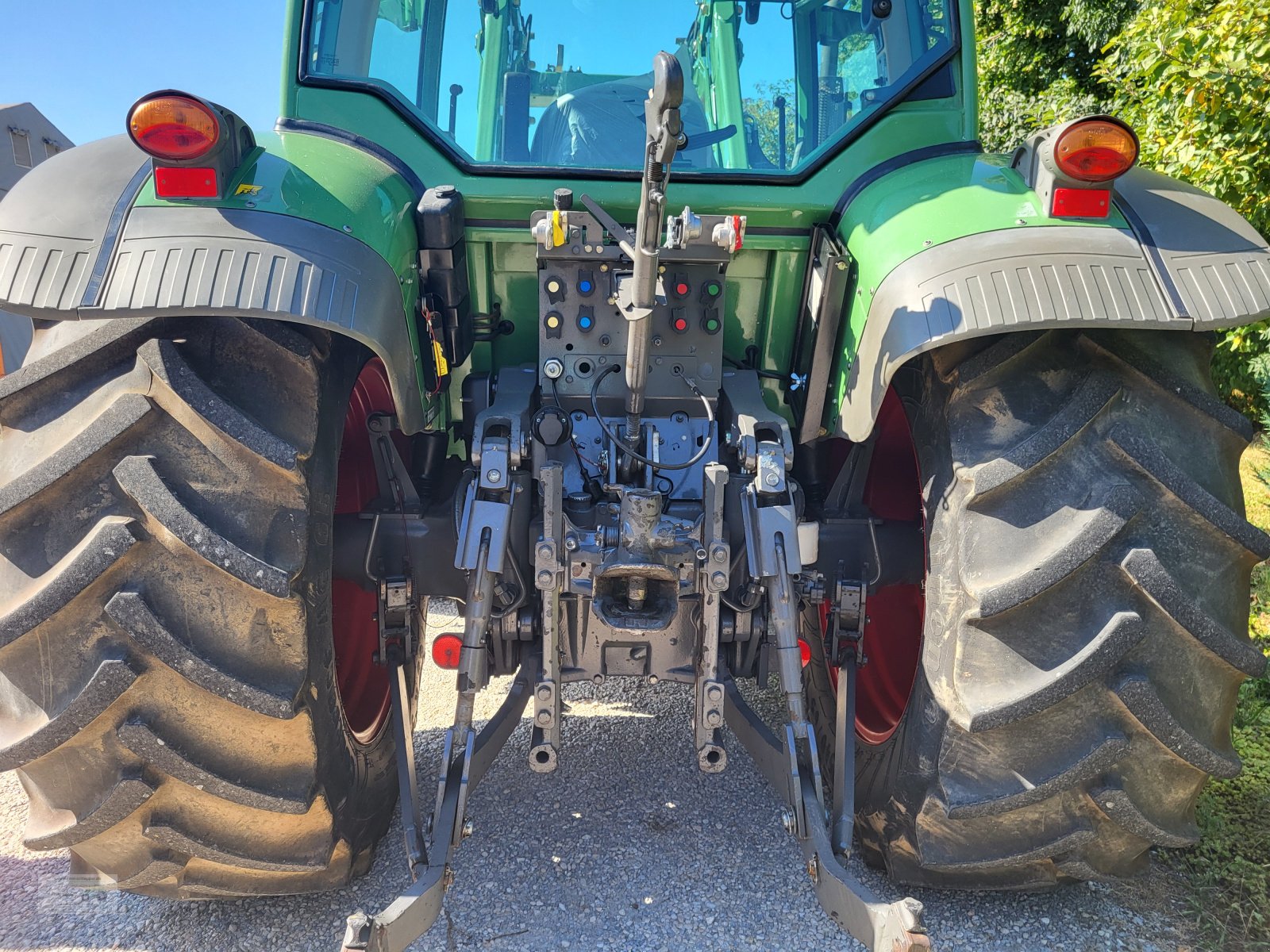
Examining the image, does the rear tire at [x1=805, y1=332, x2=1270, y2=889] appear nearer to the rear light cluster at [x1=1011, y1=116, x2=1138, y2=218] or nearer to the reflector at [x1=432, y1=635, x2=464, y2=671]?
the rear light cluster at [x1=1011, y1=116, x2=1138, y2=218]

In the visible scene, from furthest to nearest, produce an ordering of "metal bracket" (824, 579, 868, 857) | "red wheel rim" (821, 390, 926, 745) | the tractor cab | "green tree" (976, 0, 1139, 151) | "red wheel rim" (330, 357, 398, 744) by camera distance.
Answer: "green tree" (976, 0, 1139, 151)
"red wheel rim" (821, 390, 926, 745)
"red wheel rim" (330, 357, 398, 744)
the tractor cab
"metal bracket" (824, 579, 868, 857)

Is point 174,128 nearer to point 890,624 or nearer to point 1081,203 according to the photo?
point 1081,203

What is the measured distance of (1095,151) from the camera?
187 cm

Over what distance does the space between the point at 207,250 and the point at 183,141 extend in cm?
23

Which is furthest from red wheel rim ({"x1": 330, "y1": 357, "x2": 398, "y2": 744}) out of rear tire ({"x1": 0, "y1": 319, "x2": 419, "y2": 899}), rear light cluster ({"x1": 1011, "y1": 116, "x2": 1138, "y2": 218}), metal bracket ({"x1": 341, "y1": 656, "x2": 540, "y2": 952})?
rear light cluster ({"x1": 1011, "y1": 116, "x2": 1138, "y2": 218})

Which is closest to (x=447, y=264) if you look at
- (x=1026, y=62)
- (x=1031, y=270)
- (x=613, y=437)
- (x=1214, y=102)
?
(x=613, y=437)

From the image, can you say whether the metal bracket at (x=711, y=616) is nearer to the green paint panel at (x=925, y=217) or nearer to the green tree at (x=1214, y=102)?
the green paint panel at (x=925, y=217)

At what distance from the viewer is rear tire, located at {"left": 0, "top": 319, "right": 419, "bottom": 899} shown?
5.60ft

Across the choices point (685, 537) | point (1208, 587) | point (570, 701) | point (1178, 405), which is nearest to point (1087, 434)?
point (1178, 405)

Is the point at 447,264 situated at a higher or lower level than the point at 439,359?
higher

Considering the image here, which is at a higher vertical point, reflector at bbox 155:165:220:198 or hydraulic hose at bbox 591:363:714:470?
reflector at bbox 155:165:220:198

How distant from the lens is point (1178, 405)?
188cm

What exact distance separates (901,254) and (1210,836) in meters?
1.94

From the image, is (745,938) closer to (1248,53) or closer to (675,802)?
(675,802)
